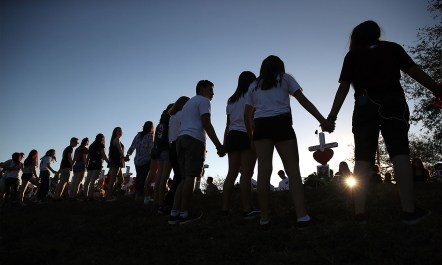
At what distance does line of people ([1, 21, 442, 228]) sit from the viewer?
4281mm

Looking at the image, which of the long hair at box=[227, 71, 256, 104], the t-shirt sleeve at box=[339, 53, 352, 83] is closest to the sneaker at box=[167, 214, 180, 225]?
the long hair at box=[227, 71, 256, 104]

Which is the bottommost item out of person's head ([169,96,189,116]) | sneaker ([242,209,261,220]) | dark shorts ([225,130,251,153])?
sneaker ([242,209,261,220])

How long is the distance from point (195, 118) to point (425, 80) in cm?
350

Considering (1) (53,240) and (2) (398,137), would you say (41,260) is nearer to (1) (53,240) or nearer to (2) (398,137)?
(1) (53,240)

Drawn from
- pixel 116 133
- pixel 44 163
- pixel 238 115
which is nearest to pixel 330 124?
pixel 238 115

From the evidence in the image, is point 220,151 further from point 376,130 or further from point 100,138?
point 100,138

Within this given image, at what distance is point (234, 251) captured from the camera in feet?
14.2

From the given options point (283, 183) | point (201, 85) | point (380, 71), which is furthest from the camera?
point (283, 183)

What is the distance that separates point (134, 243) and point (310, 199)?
12.7 ft

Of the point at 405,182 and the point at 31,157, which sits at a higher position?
the point at 31,157

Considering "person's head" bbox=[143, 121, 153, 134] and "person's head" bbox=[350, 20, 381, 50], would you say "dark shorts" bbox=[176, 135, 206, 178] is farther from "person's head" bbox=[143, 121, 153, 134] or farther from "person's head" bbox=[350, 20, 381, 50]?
"person's head" bbox=[143, 121, 153, 134]

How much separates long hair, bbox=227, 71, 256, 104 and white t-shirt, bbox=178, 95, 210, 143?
52 centimetres

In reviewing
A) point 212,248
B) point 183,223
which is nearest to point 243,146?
point 183,223

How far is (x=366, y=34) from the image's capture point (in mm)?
4648
